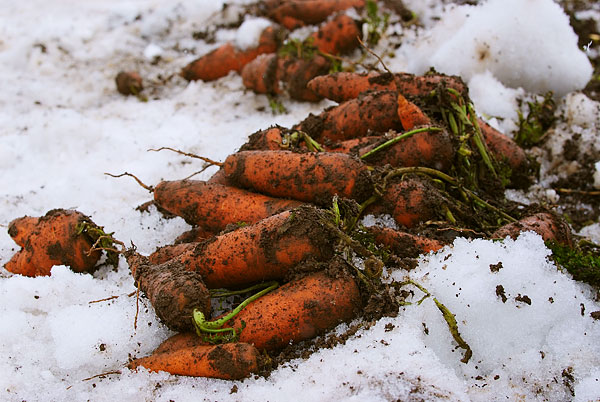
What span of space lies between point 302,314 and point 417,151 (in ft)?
3.02

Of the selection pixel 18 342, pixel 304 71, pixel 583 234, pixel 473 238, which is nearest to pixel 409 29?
pixel 304 71

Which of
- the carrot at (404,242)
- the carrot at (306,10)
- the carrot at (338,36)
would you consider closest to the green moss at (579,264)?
the carrot at (404,242)

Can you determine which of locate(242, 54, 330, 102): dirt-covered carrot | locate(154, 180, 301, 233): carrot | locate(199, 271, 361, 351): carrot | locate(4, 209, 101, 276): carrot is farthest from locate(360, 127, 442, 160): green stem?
locate(4, 209, 101, 276): carrot

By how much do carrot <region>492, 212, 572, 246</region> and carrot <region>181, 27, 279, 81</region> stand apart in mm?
2301

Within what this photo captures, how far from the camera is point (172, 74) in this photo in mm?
3688

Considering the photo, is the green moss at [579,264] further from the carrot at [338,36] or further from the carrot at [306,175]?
the carrot at [338,36]

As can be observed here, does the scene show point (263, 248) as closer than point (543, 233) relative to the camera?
Yes

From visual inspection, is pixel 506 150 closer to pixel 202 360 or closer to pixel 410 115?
pixel 410 115

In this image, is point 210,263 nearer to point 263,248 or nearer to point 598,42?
point 263,248

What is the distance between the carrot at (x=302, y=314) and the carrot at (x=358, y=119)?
3.15ft

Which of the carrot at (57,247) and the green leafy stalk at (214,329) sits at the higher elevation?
the green leafy stalk at (214,329)

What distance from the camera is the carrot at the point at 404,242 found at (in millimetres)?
1812

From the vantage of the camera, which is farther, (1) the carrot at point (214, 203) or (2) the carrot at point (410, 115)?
(2) the carrot at point (410, 115)

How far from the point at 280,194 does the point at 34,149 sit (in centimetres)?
183
